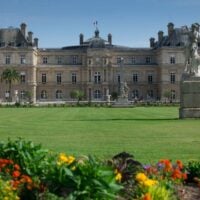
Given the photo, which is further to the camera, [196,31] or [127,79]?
[127,79]

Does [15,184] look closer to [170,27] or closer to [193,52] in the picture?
[193,52]

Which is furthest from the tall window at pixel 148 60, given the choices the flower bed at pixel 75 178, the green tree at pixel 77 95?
the flower bed at pixel 75 178

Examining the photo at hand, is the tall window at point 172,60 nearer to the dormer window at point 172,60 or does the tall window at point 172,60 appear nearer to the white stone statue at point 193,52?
the dormer window at point 172,60

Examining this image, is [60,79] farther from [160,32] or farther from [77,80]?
[160,32]

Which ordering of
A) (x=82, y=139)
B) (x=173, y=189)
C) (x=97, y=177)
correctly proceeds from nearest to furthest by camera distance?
(x=97, y=177) < (x=173, y=189) < (x=82, y=139)

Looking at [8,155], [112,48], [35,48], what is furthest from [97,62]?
[8,155]

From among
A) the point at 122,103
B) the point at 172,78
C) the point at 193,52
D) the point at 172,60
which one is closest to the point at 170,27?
the point at 172,60

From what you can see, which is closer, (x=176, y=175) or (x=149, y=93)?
(x=176, y=175)

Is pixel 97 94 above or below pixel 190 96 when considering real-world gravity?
above

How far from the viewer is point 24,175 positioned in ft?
24.6

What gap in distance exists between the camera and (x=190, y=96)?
98.4ft

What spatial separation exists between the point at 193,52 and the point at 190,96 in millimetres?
2347

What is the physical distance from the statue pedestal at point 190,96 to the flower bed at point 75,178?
20998 mm

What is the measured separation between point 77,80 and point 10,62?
45.5 feet
